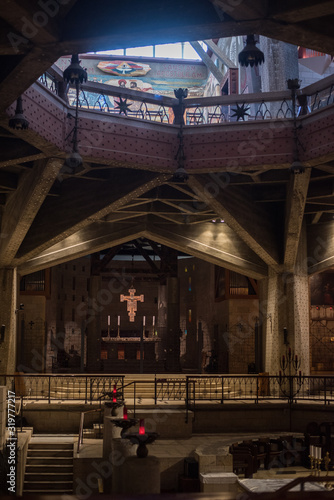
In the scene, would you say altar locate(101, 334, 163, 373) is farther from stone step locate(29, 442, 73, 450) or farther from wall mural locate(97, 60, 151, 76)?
wall mural locate(97, 60, 151, 76)

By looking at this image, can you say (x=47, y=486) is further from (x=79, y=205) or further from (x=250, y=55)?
(x=250, y=55)

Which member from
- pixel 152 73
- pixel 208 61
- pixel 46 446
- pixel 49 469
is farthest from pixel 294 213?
pixel 152 73

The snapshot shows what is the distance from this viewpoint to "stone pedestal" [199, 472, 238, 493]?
12.0 meters

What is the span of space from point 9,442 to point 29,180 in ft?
24.7

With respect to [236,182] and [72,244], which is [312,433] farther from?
[72,244]

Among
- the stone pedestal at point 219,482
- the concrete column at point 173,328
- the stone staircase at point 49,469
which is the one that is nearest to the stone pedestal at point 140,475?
the stone pedestal at point 219,482

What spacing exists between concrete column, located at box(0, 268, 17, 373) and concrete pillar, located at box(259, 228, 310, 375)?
951cm

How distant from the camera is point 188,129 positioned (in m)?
17.6

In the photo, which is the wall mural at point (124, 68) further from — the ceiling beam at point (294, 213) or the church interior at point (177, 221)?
the ceiling beam at point (294, 213)

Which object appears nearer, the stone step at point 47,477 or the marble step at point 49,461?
the stone step at point 47,477

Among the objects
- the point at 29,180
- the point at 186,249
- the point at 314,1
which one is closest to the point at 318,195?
the point at 186,249

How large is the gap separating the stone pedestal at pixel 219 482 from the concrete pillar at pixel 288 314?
10.2 metres

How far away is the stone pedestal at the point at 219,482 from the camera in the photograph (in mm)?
12016

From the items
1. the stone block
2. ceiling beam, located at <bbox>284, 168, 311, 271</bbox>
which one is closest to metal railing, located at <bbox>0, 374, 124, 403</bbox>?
the stone block
